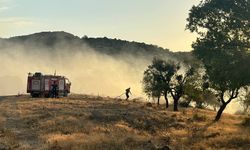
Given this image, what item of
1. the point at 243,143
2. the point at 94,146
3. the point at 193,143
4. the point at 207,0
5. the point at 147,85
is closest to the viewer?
the point at 94,146

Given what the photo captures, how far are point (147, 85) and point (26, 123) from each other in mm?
64824

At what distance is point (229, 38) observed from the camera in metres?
38.4

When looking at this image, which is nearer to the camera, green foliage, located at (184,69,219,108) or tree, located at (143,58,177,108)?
green foliage, located at (184,69,219,108)

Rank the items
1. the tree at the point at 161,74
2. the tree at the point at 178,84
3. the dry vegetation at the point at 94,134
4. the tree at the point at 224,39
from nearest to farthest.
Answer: the dry vegetation at the point at 94,134
the tree at the point at 224,39
the tree at the point at 178,84
the tree at the point at 161,74

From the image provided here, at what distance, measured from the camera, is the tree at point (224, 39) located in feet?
120

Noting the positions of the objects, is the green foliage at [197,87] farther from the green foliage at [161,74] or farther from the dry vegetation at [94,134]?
the dry vegetation at [94,134]

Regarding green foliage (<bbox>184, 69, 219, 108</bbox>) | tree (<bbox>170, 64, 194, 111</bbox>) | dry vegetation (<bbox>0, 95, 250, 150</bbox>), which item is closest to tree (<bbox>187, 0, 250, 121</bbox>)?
dry vegetation (<bbox>0, 95, 250, 150</bbox>)

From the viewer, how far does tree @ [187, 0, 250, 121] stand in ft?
→ 120

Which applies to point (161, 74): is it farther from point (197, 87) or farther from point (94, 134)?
point (94, 134)

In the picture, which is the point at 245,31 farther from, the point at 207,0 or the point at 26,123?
the point at 26,123

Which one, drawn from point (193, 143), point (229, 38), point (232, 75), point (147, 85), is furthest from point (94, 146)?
point (147, 85)

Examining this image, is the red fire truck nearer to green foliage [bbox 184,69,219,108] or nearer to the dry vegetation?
green foliage [bbox 184,69,219,108]

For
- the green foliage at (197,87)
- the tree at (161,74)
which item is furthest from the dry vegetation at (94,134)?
the tree at (161,74)

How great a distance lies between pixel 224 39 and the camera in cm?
3841
